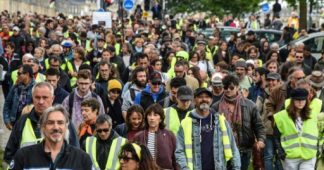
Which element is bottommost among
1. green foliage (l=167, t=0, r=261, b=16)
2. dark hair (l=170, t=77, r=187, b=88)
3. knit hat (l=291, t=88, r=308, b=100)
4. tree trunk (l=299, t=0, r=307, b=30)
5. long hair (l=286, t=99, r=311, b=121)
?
long hair (l=286, t=99, r=311, b=121)

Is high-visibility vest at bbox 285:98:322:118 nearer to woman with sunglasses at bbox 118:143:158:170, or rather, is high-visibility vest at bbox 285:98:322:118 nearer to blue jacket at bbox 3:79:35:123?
blue jacket at bbox 3:79:35:123

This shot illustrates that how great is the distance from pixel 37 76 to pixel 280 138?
188 inches

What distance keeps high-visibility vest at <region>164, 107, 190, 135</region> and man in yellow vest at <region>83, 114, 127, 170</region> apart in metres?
1.41

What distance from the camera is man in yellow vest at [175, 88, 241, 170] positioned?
34.2 feet

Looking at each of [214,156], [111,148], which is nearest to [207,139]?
[214,156]

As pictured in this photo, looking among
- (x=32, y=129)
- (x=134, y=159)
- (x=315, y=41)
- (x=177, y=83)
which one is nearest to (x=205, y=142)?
(x=32, y=129)

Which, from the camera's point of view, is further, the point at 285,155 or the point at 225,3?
the point at 225,3

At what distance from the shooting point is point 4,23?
29219 millimetres

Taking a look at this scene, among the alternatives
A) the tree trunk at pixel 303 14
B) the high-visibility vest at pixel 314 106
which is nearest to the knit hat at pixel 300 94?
the high-visibility vest at pixel 314 106

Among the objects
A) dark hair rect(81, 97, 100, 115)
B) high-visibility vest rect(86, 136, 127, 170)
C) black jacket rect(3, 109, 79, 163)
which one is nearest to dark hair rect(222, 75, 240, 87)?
dark hair rect(81, 97, 100, 115)

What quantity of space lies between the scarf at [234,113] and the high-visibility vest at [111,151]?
2.27 meters

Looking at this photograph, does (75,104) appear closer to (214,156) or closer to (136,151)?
(214,156)

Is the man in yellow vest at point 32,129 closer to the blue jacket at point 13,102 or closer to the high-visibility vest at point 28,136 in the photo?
the high-visibility vest at point 28,136

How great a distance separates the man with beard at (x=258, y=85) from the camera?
1486cm
